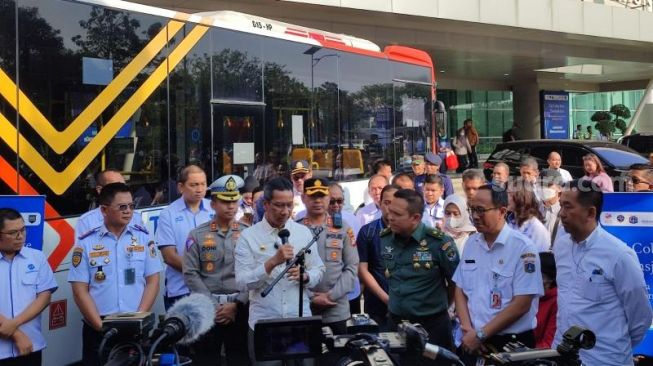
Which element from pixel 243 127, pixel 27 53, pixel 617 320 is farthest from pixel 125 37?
pixel 617 320

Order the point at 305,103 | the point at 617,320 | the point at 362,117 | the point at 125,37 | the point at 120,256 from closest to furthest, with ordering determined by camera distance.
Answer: the point at 617,320 → the point at 120,256 → the point at 125,37 → the point at 305,103 → the point at 362,117

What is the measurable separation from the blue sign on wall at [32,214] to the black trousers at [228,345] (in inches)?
52.3

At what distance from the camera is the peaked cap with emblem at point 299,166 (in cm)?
765

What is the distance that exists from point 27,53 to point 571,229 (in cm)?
415

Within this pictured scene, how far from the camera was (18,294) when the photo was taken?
4.23 m

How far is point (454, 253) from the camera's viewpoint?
13.6ft

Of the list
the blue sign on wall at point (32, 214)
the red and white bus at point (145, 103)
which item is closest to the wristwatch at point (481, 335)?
the blue sign on wall at point (32, 214)

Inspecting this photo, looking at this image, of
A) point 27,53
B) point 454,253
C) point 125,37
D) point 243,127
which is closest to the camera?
point 454,253

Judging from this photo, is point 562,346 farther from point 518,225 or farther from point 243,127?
point 243,127

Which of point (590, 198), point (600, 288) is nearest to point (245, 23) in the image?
point (590, 198)

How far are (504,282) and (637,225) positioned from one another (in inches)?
80.6

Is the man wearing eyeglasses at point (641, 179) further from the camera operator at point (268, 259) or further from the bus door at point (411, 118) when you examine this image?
the bus door at point (411, 118)

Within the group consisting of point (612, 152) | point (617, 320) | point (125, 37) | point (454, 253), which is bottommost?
point (617, 320)

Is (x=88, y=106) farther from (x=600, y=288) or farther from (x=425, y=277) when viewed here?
(x=600, y=288)
